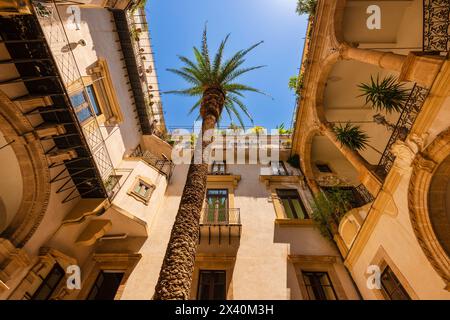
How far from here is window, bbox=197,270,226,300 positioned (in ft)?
29.0

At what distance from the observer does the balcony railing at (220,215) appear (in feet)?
39.0

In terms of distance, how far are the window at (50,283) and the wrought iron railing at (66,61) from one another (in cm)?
352

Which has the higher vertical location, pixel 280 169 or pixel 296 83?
pixel 296 83

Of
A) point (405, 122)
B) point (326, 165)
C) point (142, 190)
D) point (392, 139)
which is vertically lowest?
point (405, 122)

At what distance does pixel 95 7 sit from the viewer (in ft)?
38.6

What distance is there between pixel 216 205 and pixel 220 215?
87cm

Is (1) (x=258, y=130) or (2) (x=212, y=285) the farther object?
(1) (x=258, y=130)

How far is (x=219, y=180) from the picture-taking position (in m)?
14.9

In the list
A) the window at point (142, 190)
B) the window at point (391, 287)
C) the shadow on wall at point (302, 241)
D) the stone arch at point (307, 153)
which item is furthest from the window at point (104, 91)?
the window at point (391, 287)

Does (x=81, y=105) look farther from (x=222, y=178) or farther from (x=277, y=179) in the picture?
(x=277, y=179)

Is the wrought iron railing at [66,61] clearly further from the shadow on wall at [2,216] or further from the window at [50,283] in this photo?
the window at [50,283]

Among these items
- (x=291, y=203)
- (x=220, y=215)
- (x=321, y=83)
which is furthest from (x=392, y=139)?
(x=220, y=215)
